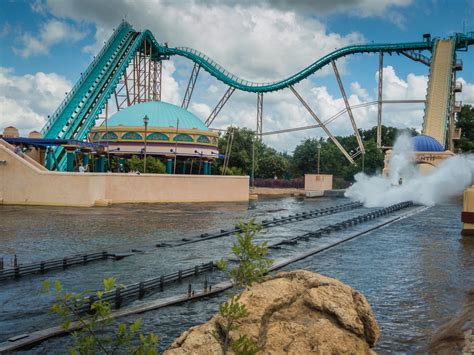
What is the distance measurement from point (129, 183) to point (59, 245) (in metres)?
20.8

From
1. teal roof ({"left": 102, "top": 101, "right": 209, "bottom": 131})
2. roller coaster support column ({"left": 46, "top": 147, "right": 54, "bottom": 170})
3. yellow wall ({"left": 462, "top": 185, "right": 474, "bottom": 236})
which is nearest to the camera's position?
yellow wall ({"left": 462, "top": 185, "right": 474, "bottom": 236})

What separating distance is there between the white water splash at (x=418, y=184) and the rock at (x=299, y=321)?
148 feet

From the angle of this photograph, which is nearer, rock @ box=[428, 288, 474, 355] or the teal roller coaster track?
rock @ box=[428, 288, 474, 355]

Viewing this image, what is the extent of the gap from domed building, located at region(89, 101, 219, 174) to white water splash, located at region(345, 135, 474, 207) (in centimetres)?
1799

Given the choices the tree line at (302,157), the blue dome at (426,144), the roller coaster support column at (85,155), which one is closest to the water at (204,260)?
the roller coaster support column at (85,155)

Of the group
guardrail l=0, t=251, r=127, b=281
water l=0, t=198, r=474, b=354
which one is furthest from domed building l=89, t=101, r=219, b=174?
guardrail l=0, t=251, r=127, b=281

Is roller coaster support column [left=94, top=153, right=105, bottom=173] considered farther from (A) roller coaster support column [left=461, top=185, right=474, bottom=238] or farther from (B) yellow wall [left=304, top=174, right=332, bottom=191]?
(A) roller coaster support column [left=461, top=185, right=474, bottom=238]

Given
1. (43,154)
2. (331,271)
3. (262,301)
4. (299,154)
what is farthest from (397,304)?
(299,154)

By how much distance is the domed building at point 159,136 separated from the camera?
56406 millimetres

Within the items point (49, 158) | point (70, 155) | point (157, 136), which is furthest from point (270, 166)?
point (70, 155)

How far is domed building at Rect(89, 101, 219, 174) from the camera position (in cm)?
5641

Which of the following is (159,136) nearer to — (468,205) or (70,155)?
(70,155)

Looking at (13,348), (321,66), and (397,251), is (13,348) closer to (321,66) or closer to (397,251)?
(397,251)

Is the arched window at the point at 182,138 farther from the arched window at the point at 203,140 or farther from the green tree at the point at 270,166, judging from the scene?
the green tree at the point at 270,166
